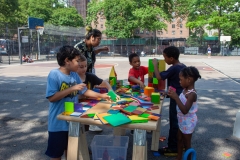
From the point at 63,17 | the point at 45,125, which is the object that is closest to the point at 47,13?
the point at 63,17

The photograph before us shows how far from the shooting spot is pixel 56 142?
8.34 ft

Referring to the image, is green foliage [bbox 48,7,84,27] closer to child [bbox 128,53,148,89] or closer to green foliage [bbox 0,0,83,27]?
green foliage [bbox 0,0,83,27]

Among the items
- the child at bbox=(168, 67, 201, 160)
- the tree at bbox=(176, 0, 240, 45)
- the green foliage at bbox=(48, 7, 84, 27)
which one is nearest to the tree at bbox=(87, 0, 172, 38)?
the tree at bbox=(176, 0, 240, 45)

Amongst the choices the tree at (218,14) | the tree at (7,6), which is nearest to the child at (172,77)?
the tree at (7,6)

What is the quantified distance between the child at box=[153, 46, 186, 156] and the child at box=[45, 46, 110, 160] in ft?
4.22

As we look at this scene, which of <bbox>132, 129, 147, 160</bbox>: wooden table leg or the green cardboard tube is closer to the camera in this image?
<bbox>132, 129, 147, 160</bbox>: wooden table leg

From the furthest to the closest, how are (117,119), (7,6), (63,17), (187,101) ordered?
1. (63,17)
2. (7,6)
3. (187,101)
4. (117,119)

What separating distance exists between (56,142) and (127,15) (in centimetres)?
3632

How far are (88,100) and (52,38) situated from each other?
86.8ft

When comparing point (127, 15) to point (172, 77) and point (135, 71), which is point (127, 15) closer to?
point (135, 71)

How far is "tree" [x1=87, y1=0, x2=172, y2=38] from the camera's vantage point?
36.0 m

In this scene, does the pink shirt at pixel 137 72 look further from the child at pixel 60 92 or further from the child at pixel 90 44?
the child at pixel 60 92

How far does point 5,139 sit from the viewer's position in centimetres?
415

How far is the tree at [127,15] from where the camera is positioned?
118 ft
